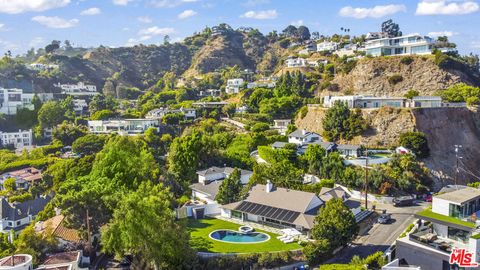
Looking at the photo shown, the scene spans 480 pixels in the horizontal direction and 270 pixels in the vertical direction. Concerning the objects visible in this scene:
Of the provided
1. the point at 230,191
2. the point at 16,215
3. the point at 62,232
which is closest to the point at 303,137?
the point at 230,191

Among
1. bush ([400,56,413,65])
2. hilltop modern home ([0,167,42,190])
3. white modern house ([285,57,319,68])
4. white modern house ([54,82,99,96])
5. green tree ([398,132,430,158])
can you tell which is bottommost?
hilltop modern home ([0,167,42,190])

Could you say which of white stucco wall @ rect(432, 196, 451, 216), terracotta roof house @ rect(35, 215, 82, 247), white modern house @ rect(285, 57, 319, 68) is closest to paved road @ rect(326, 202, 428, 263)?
white stucco wall @ rect(432, 196, 451, 216)

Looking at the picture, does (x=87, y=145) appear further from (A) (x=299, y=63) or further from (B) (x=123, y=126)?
(A) (x=299, y=63)

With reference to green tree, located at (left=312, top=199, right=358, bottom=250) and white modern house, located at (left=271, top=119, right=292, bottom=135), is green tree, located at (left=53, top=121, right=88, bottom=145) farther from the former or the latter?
green tree, located at (left=312, top=199, right=358, bottom=250)

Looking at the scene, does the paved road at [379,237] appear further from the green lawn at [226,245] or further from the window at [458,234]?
the window at [458,234]

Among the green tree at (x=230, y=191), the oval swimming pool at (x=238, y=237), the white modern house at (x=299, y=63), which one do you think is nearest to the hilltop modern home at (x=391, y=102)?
the green tree at (x=230, y=191)

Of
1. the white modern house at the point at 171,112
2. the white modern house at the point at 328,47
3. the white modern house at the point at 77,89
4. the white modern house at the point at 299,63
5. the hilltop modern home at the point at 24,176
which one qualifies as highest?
the white modern house at the point at 328,47
